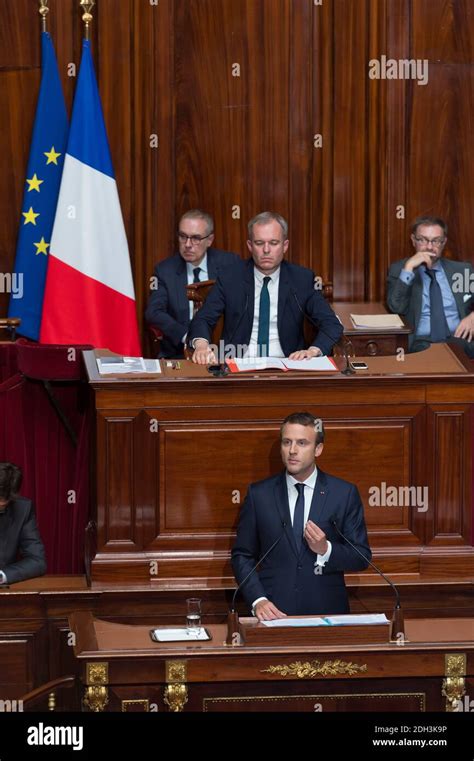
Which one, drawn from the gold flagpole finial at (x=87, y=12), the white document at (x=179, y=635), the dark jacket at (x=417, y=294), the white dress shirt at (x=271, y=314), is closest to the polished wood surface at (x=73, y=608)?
the white document at (x=179, y=635)

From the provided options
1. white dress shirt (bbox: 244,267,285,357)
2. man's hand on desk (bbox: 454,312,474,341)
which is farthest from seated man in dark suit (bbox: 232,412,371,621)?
man's hand on desk (bbox: 454,312,474,341)

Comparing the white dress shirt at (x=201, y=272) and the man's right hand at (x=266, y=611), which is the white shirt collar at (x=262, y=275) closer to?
the white dress shirt at (x=201, y=272)

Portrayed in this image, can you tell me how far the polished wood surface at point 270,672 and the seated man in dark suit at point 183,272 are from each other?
252cm

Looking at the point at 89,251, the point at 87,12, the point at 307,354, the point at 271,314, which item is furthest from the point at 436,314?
the point at 87,12

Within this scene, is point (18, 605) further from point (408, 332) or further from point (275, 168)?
point (275, 168)

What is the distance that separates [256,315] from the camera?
279 inches

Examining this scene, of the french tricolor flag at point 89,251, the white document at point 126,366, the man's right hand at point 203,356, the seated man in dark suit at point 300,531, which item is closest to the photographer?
the seated man in dark suit at point 300,531

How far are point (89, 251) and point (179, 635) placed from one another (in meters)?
3.19

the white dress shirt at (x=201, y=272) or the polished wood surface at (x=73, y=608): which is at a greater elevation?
the white dress shirt at (x=201, y=272)

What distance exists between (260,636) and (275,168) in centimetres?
380

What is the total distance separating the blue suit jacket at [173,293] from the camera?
7.79 m

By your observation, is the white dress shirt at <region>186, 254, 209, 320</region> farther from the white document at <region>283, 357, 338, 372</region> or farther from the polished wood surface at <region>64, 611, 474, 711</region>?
the polished wood surface at <region>64, 611, 474, 711</region>

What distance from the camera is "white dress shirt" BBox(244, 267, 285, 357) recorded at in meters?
7.08

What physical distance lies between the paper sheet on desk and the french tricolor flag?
300cm
